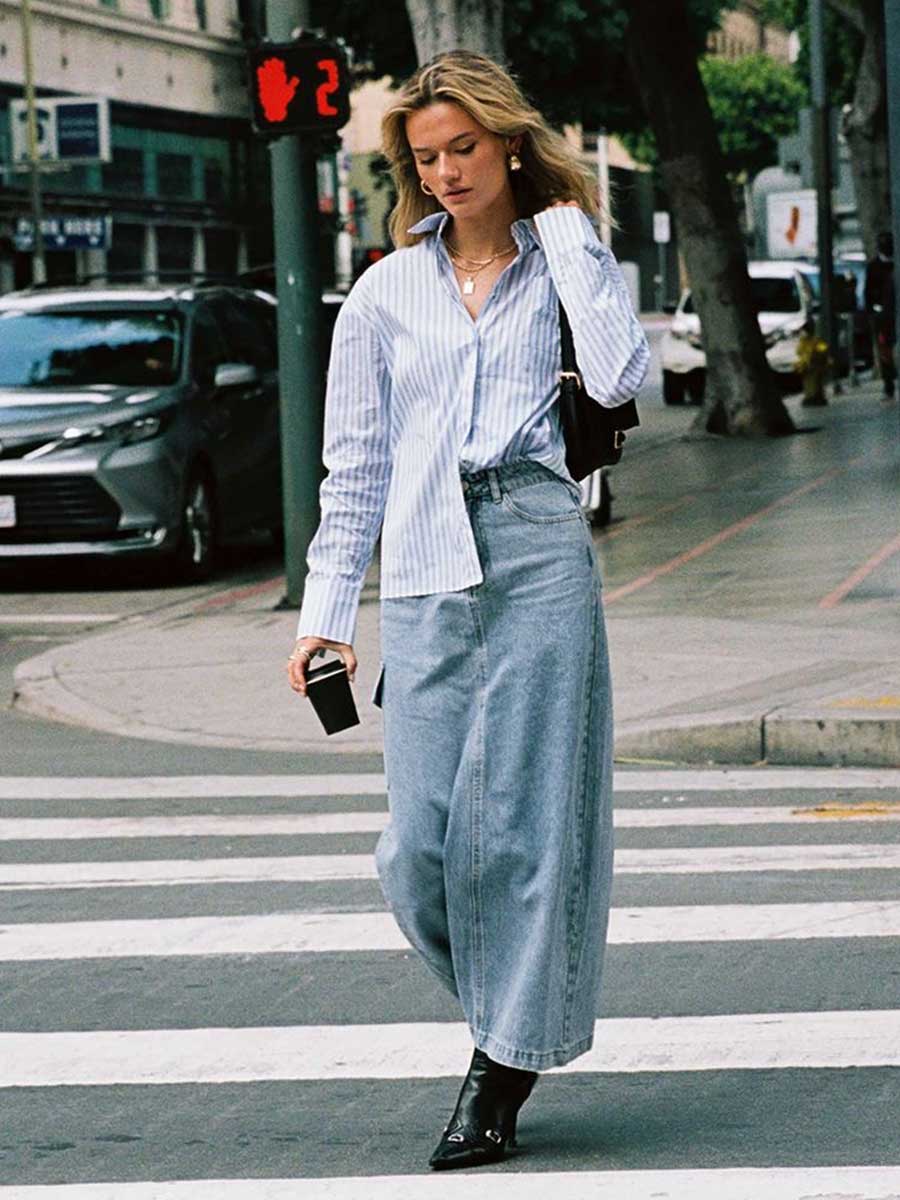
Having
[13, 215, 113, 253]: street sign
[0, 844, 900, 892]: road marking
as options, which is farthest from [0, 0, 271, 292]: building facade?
[0, 844, 900, 892]: road marking

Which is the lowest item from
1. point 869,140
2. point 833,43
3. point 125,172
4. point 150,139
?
point 869,140

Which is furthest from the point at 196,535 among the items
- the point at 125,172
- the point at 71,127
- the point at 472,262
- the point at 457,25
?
the point at 125,172

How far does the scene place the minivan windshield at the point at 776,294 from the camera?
36.0 metres

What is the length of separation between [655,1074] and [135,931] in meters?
1.93

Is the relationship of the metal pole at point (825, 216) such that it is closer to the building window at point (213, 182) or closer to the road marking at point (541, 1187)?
the building window at point (213, 182)

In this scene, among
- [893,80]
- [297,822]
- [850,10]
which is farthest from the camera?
[850,10]

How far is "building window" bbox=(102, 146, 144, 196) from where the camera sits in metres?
49.7

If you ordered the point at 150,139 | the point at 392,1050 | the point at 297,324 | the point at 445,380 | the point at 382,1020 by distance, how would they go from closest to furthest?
1. the point at 445,380
2. the point at 392,1050
3. the point at 382,1020
4. the point at 297,324
5. the point at 150,139

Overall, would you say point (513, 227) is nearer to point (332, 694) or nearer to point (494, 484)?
point (494, 484)

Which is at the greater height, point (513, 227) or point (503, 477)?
point (513, 227)

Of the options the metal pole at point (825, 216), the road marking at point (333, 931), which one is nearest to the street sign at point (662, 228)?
the metal pole at point (825, 216)

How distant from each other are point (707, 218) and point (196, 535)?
1079 centimetres

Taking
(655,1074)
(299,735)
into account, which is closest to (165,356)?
(299,735)

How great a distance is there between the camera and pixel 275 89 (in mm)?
13219
